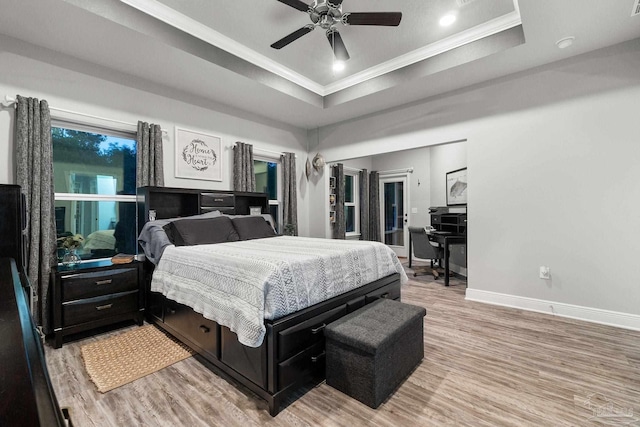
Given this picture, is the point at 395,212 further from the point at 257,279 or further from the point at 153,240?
the point at 257,279

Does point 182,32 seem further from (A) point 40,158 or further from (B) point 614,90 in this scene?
(B) point 614,90

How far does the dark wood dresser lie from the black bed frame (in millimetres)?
1146

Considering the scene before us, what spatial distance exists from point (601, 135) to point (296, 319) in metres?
3.44

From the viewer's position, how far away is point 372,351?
1.64 meters

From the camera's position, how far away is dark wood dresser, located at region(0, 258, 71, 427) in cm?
39

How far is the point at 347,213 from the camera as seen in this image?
695 centimetres

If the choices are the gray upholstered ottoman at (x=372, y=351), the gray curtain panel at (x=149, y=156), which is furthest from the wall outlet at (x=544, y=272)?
the gray curtain panel at (x=149, y=156)

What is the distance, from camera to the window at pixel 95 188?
296 cm

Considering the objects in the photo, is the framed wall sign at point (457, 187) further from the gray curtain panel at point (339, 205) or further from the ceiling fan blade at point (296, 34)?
the ceiling fan blade at point (296, 34)

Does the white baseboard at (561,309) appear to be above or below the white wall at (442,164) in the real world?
below

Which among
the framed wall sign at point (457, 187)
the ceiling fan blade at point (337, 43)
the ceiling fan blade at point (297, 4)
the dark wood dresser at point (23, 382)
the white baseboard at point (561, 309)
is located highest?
the ceiling fan blade at point (297, 4)

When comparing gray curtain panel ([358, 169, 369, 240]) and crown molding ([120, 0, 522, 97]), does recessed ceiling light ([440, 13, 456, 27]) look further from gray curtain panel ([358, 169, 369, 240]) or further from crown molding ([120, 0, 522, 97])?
gray curtain panel ([358, 169, 369, 240])

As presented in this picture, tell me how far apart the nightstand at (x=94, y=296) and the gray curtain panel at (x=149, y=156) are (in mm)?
984

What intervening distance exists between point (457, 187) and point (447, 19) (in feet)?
10.6
